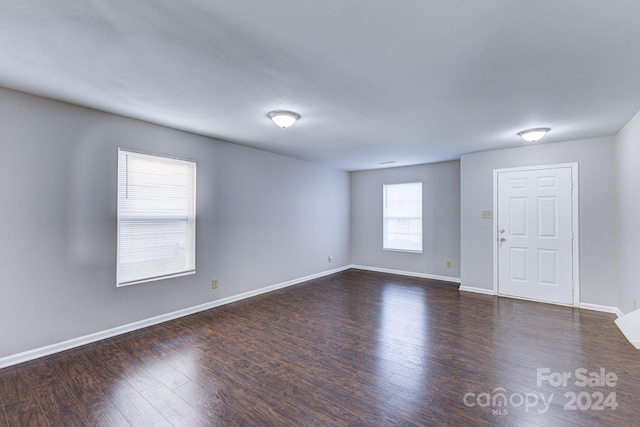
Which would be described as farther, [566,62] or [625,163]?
[625,163]

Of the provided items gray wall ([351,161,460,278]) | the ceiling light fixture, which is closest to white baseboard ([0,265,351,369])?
gray wall ([351,161,460,278])

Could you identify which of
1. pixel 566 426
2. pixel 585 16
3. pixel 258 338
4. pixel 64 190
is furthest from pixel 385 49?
pixel 64 190

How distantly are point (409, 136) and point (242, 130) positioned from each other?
2.23m

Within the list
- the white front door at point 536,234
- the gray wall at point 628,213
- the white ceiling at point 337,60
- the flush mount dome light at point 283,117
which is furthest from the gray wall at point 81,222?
the gray wall at point 628,213

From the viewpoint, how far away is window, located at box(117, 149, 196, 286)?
3.26 m

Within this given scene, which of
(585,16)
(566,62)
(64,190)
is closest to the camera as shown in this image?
(585,16)

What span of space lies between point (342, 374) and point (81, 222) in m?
2.91

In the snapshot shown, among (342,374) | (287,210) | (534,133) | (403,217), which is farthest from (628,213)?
(287,210)

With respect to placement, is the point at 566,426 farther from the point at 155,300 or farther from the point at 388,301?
the point at 155,300

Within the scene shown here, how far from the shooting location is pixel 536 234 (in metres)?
4.39

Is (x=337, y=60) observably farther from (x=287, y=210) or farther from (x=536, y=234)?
(x=536, y=234)

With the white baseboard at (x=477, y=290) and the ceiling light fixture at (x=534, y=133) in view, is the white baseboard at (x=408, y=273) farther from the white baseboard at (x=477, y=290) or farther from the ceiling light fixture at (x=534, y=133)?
the ceiling light fixture at (x=534, y=133)

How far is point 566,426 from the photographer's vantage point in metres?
1.82

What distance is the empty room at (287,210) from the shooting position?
182cm
